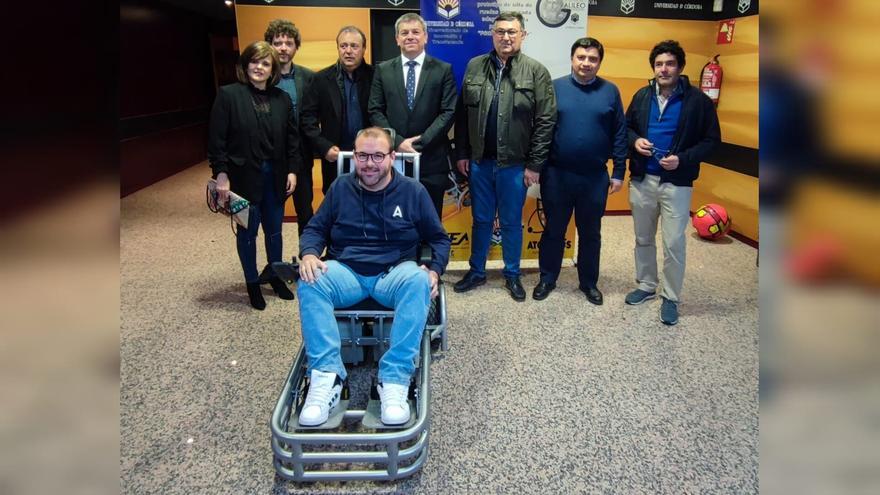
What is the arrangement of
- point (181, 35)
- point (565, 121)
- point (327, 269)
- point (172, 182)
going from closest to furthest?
1. point (327, 269)
2. point (565, 121)
3. point (172, 182)
4. point (181, 35)

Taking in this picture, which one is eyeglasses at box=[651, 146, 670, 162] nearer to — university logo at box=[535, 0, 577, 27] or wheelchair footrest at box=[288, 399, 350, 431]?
university logo at box=[535, 0, 577, 27]

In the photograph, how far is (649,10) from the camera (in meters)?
4.86

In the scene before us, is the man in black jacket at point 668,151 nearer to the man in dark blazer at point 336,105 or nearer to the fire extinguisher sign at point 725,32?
the man in dark blazer at point 336,105

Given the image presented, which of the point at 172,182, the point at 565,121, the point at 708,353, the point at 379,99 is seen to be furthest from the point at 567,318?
the point at 172,182

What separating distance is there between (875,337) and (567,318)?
303cm

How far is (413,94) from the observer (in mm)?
3250

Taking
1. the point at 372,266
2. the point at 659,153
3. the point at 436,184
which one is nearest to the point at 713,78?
the point at 659,153

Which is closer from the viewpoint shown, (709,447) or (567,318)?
(709,447)

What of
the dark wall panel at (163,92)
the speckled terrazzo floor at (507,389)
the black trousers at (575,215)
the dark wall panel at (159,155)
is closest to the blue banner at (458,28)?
the black trousers at (575,215)

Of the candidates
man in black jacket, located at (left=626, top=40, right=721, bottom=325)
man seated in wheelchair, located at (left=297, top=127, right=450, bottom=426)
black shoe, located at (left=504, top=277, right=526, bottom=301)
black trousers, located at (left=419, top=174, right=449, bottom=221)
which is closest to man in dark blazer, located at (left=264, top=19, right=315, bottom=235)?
black trousers, located at (left=419, top=174, right=449, bottom=221)

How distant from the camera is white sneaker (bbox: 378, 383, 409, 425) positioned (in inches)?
77.3

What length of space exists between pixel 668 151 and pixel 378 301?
186cm

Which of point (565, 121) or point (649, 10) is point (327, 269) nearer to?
point (565, 121)

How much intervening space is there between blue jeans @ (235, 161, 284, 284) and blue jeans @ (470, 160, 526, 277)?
1253 mm
